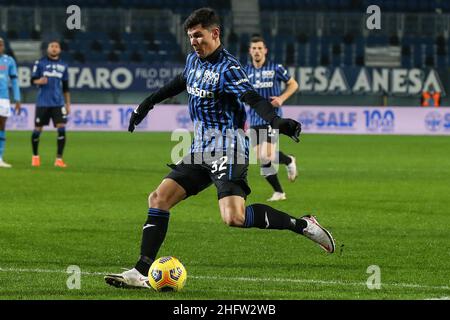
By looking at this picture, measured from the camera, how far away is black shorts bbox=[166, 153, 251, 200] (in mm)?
7875

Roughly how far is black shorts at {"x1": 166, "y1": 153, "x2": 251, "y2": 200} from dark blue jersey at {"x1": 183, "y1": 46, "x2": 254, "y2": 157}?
0.37 feet

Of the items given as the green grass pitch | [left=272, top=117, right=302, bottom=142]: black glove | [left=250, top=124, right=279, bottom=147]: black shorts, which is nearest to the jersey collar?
[left=272, top=117, right=302, bottom=142]: black glove

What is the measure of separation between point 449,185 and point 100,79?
2039 cm

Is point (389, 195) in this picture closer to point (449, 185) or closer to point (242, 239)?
point (449, 185)

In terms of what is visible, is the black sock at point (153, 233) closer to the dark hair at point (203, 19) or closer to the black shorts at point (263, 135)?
the dark hair at point (203, 19)

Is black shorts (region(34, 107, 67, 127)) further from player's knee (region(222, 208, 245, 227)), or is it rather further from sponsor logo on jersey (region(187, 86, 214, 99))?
player's knee (region(222, 208, 245, 227))

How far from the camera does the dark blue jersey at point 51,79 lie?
20.4 m

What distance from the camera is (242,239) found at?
1074 cm

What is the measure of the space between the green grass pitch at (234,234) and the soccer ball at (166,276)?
0.08 meters

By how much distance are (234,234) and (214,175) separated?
3.33 metres
